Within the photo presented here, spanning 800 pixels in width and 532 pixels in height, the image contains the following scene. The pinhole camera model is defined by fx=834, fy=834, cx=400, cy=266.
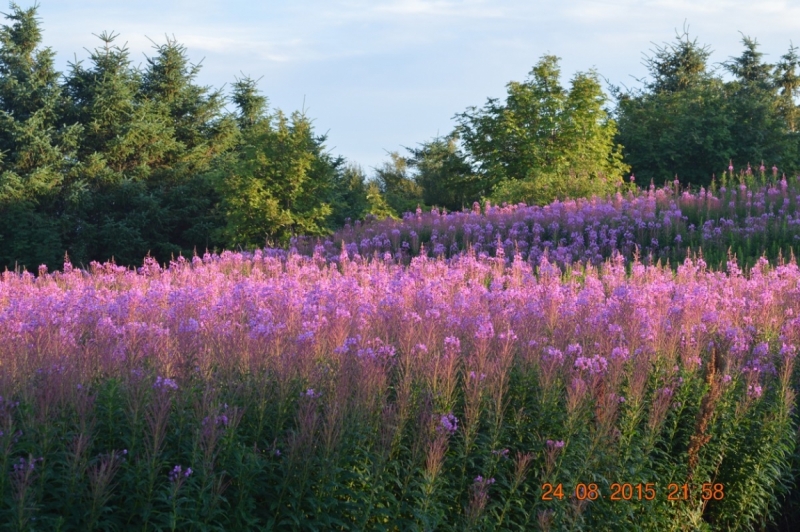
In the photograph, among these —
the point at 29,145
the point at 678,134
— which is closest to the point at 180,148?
the point at 29,145

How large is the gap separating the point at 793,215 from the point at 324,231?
1010cm

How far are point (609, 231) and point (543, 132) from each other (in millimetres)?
12565

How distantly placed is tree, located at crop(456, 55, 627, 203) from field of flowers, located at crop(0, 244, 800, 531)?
18.9m

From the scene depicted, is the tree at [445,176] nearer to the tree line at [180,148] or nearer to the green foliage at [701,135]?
the tree line at [180,148]

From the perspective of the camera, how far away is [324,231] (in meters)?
19.8

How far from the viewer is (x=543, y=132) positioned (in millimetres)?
26453

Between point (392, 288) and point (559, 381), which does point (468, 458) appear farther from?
point (392, 288)

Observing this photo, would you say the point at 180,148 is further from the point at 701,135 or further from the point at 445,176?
the point at 701,135

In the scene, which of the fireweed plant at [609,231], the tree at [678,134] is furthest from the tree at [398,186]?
the fireweed plant at [609,231]

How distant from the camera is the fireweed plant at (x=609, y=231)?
13.6m
